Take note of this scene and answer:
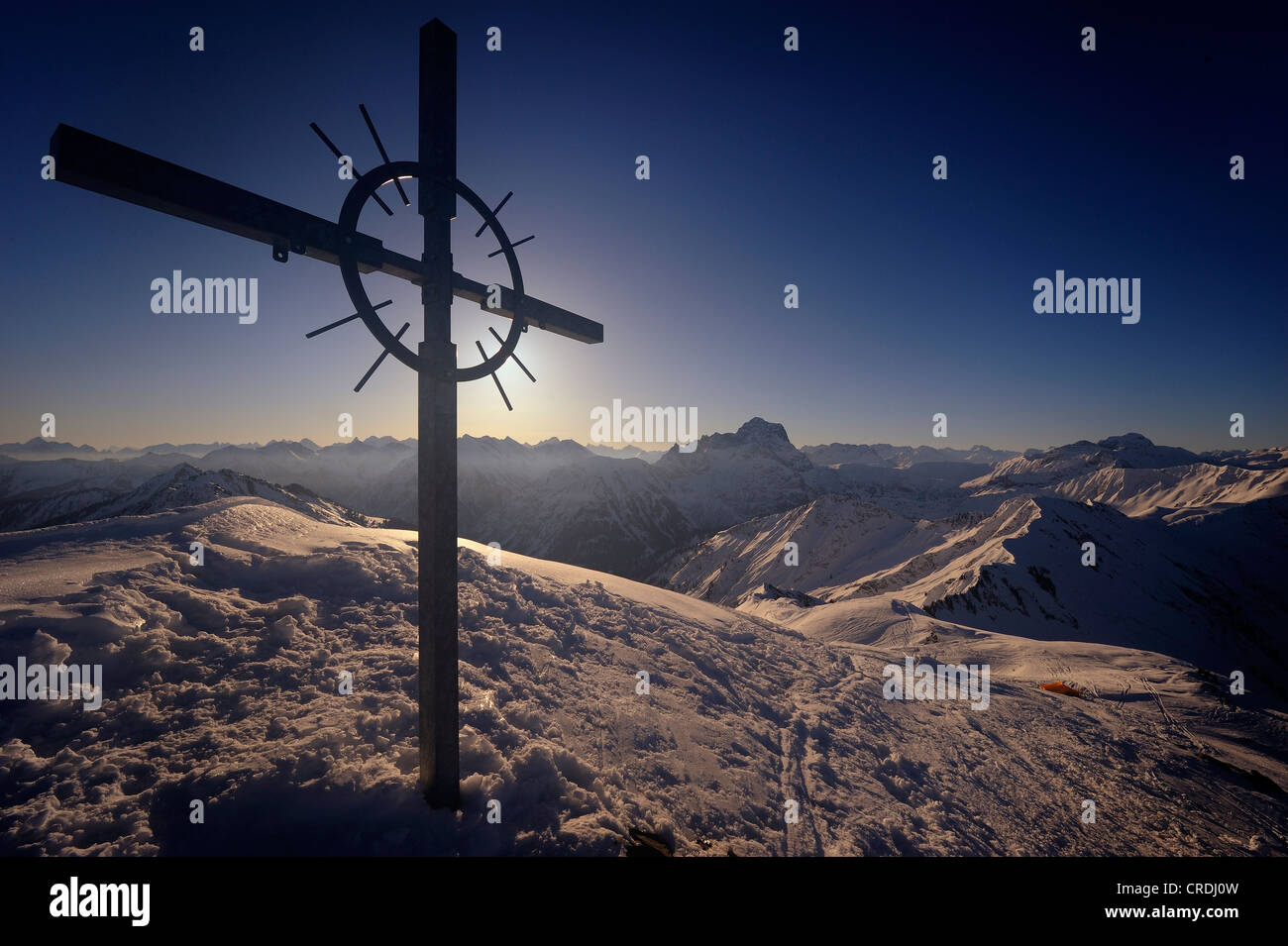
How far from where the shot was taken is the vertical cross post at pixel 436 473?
4.74 meters

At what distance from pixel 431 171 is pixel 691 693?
925cm

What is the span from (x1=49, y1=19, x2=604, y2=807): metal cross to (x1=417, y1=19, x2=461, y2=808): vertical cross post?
10 millimetres

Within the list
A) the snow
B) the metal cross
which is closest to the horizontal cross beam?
the metal cross

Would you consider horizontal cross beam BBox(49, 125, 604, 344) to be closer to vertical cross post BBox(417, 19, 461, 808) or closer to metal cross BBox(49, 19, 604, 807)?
metal cross BBox(49, 19, 604, 807)

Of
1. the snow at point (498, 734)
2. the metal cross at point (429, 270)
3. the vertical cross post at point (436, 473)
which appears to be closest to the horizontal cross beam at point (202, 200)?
the metal cross at point (429, 270)

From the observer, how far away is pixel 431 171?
16.5 feet

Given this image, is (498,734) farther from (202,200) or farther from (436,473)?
(202,200)

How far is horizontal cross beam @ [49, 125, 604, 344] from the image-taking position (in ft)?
11.1

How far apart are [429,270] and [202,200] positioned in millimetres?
1754

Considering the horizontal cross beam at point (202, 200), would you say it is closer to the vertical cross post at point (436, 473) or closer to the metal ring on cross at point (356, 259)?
the metal ring on cross at point (356, 259)

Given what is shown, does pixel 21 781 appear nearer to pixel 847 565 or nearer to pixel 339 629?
pixel 339 629

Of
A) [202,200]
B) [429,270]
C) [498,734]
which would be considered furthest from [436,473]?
[498,734]
